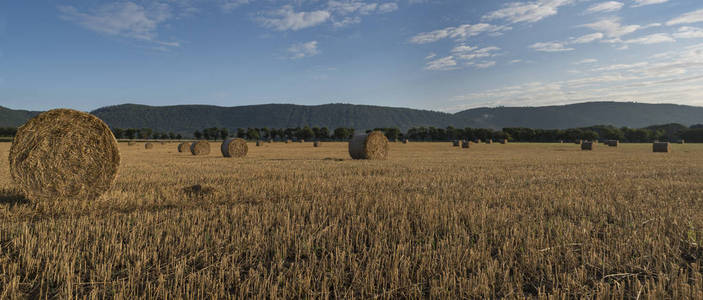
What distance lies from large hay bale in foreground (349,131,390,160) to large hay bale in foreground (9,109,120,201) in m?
13.9

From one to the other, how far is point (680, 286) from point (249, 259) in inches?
151

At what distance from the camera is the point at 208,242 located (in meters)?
4.19

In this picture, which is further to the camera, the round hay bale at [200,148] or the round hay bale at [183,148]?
the round hay bale at [183,148]

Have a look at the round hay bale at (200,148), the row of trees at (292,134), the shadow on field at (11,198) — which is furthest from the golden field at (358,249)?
the row of trees at (292,134)

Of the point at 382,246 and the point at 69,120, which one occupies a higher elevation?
the point at 69,120

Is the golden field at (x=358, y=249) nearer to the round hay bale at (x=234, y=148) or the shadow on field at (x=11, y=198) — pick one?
the shadow on field at (x=11, y=198)

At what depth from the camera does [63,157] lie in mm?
8031

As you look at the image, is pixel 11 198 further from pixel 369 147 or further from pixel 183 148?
pixel 183 148

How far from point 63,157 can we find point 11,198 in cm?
121

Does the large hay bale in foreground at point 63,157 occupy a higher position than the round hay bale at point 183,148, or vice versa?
the large hay bale in foreground at point 63,157

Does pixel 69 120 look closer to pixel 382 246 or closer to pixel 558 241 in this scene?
pixel 382 246

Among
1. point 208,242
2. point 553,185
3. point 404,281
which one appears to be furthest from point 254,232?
point 553,185

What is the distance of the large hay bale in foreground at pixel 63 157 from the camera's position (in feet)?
24.5

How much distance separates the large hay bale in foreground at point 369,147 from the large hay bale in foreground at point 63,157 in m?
13.9
